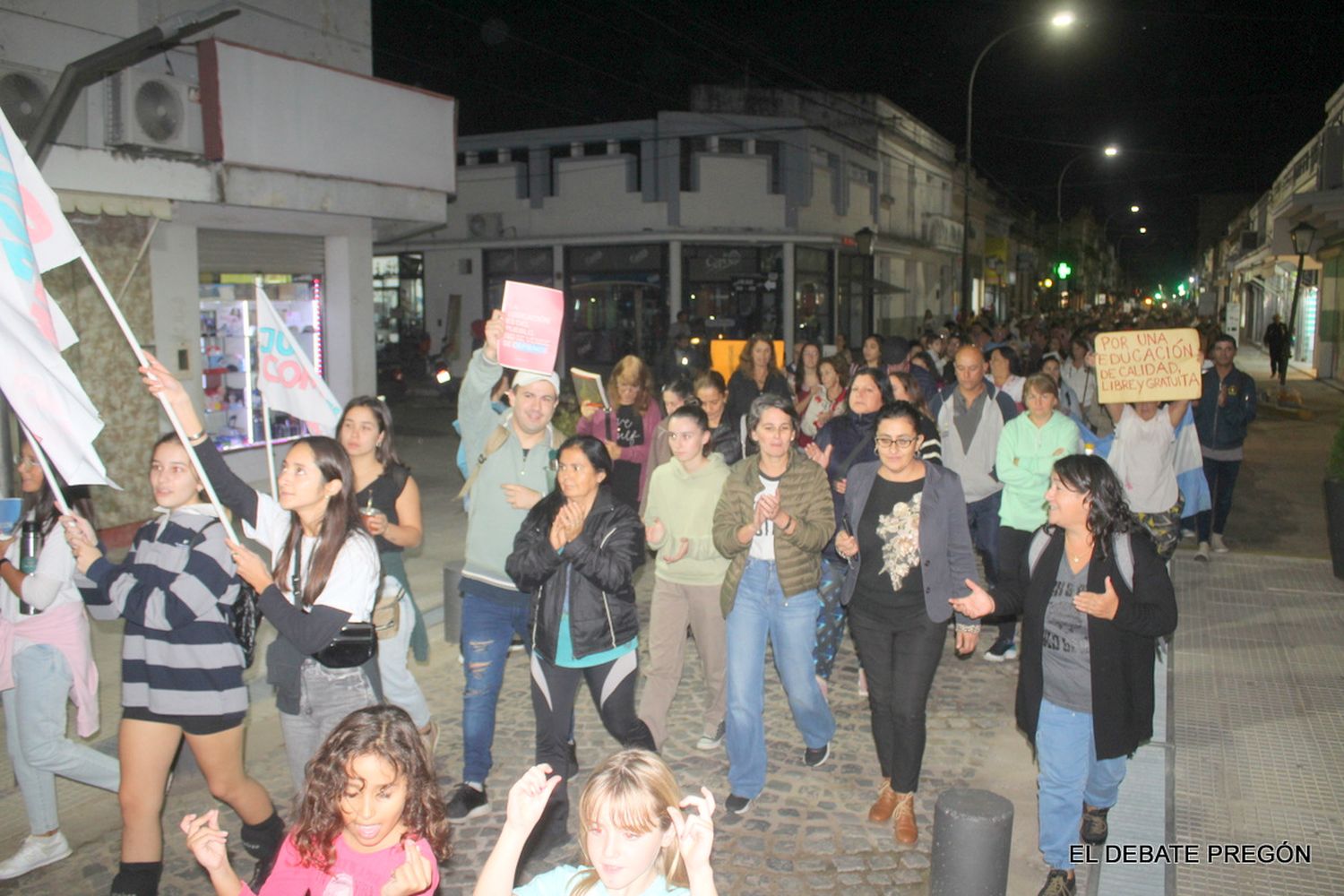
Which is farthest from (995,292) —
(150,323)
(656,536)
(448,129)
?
(656,536)

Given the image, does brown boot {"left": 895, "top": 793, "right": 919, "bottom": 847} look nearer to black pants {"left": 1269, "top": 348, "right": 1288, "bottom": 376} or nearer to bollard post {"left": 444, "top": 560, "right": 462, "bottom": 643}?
bollard post {"left": 444, "top": 560, "right": 462, "bottom": 643}

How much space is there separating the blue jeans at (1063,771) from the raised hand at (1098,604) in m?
0.44

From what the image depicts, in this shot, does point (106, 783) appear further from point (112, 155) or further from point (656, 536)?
point (112, 155)

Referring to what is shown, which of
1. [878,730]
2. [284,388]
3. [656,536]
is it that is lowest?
[878,730]

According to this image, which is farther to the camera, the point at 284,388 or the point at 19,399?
the point at 284,388

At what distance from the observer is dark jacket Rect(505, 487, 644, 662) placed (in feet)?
15.3

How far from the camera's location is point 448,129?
49.5ft

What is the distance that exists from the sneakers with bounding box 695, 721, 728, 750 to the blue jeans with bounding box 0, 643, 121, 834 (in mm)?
2916

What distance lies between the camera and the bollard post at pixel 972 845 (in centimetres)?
393

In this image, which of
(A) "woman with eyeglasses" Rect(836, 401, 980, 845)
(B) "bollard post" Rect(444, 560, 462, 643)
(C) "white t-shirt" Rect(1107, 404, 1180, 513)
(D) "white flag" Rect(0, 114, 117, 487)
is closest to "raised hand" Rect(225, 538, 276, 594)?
A: (D) "white flag" Rect(0, 114, 117, 487)

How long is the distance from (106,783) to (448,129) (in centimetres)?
1184

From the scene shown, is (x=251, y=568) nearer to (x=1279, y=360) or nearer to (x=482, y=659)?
(x=482, y=659)

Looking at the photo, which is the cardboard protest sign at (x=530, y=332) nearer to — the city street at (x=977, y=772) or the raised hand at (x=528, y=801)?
the city street at (x=977, y=772)

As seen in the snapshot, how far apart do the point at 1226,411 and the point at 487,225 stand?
23.4m
